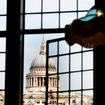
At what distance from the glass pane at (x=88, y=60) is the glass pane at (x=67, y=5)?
0.85m

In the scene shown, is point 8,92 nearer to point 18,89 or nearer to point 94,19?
point 18,89

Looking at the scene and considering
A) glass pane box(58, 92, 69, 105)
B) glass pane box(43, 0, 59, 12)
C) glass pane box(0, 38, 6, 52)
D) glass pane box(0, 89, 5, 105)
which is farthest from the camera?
glass pane box(43, 0, 59, 12)

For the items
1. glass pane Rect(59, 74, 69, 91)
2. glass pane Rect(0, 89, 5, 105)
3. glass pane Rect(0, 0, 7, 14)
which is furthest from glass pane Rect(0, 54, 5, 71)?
glass pane Rect(59, 74, 69, 91)

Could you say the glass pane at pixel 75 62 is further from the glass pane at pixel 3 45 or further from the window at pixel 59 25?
the glass pane at pixel 3 45

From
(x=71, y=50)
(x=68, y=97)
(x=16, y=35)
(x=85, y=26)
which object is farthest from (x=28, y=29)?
(x=85, y=26)

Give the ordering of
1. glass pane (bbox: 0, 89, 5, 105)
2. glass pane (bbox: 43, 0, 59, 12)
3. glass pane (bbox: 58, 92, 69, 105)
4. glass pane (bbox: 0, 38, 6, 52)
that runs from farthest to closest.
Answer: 1. glass pane (bbox: 43, 0, 59, 12)
2. glass pane (bbox: 0, 38, 6, 52)
3. glass pane (bbox: 0, 89, 5, 105)
4. glass pane (bbox: 58, 92, 69, 105)

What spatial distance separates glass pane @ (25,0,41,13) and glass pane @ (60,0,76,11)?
15.5 inches

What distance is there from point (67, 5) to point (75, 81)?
4.28ft

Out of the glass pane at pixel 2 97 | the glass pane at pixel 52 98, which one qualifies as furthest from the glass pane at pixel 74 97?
the glass pane at pixel 2 97

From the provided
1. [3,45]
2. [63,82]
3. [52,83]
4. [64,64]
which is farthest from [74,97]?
[3,45]

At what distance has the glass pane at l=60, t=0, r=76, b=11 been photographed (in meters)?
4.98

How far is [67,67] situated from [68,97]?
0.46 meters

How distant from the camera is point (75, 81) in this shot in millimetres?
4625

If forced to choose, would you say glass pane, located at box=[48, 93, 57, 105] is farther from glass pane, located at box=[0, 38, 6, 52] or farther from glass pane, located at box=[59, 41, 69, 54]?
glass pane, located at box=[0, 38, 6, 52]
